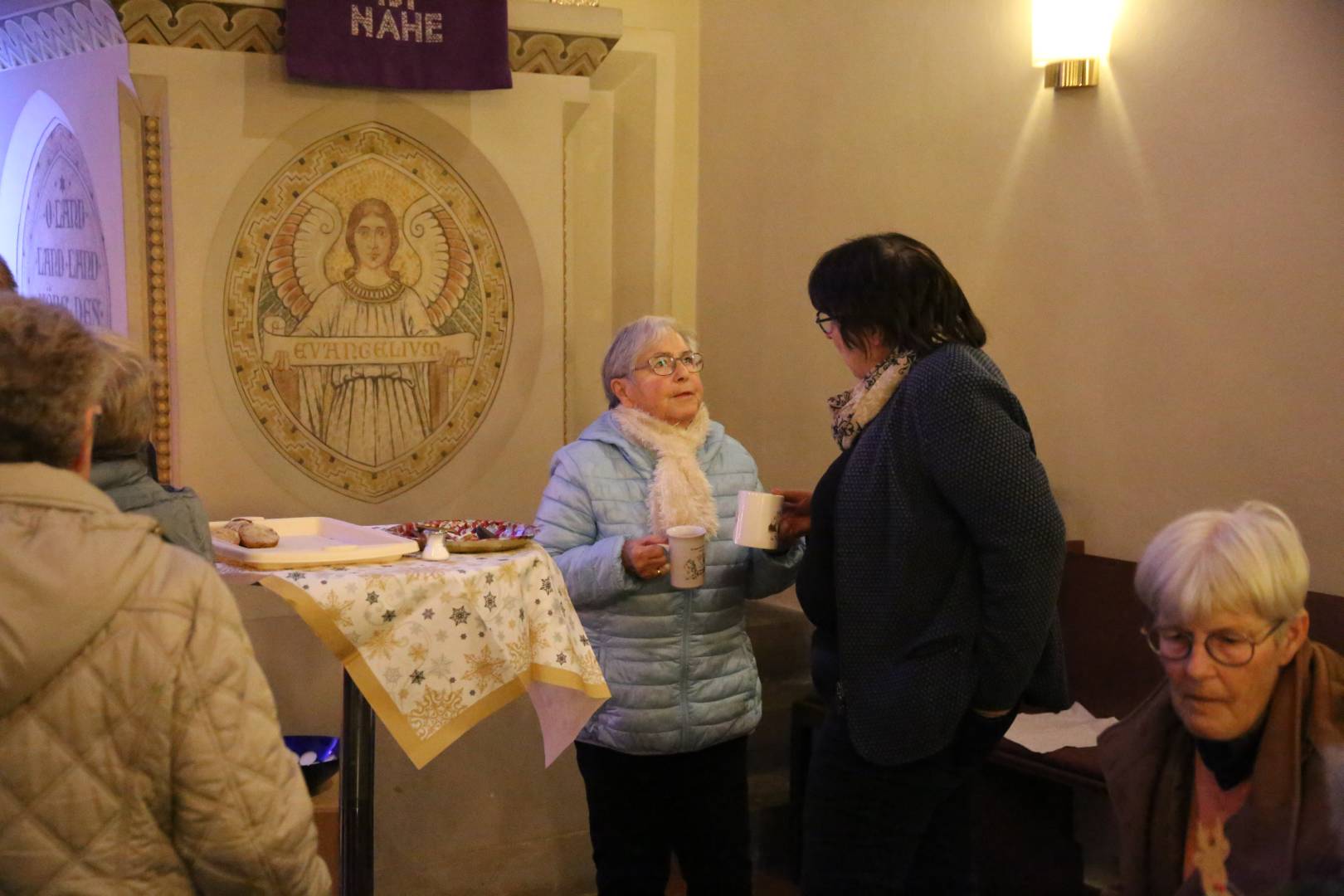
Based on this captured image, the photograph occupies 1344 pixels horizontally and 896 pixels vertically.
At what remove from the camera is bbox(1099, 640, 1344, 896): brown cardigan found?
61.4 inches

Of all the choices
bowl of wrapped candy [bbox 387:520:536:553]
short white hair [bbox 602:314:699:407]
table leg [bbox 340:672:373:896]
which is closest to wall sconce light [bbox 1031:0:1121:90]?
short white hair [bbox 602:314:699:407]

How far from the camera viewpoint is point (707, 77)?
5.05 meters

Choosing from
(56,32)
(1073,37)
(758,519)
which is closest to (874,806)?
(758,519)

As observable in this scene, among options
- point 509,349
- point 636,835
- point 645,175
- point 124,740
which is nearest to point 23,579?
point 124,740

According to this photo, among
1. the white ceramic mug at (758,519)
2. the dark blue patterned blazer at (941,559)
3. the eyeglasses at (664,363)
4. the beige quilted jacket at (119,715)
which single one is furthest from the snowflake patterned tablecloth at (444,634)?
the beige quilted jacket at (119,715)

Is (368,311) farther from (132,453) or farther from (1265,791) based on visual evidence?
(1265,791)

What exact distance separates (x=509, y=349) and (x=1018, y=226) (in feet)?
5.23

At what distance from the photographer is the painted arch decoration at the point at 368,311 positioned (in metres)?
4.01

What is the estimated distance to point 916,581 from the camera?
7.27 feet

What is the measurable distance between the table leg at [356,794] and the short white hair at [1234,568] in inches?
64.8

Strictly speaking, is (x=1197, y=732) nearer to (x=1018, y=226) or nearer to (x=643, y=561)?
(x=643, y=561)

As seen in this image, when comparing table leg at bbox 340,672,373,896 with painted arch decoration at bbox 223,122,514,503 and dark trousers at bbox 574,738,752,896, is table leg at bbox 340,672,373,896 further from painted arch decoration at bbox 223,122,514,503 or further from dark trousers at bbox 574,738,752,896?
painted arch decoration at bbox 223,122,514,503

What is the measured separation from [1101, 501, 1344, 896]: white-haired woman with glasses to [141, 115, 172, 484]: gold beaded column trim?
2.99m

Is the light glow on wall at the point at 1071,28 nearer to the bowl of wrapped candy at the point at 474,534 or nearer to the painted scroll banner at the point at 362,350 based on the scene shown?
the painted scroll banner at the point at 362,350
